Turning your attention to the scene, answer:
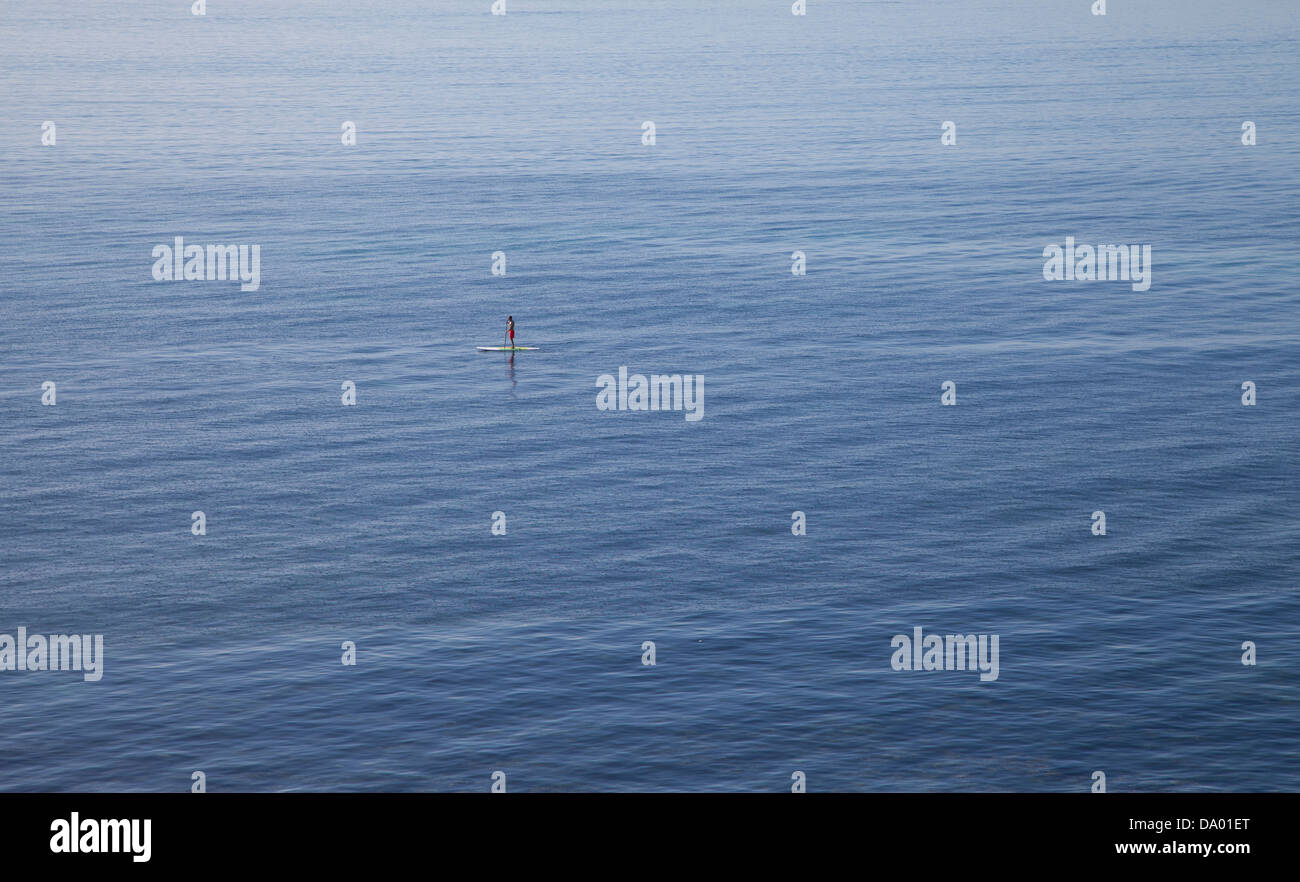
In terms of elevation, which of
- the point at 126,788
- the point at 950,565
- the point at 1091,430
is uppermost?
the point at 1091,430

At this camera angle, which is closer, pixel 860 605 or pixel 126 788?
pixel 126 788

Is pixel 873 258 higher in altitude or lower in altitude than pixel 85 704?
higher

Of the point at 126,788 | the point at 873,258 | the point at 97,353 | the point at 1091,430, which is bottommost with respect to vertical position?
the point at 126,788

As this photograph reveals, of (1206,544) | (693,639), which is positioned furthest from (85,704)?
(1206,544)

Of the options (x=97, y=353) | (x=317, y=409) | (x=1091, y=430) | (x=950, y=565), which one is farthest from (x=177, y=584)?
(x=1091, y=430)

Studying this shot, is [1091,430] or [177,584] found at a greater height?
[1091,430]

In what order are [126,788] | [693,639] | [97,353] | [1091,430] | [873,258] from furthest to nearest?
[873,258] → [97,353] → [1091,430] → [693,639] → [126,788]
